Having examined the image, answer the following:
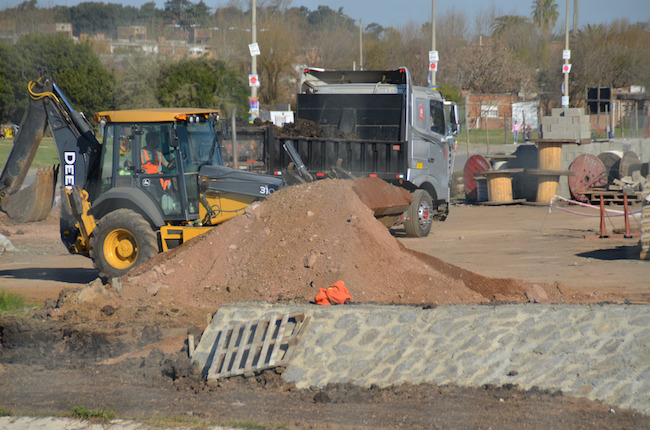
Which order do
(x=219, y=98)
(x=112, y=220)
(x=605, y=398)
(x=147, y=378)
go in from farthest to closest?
(x=219, y=98), (x=112, y=220), (x=147, y=378), (x=605, y=398)

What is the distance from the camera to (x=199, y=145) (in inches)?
435

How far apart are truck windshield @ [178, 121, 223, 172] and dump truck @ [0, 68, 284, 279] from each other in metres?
0.02

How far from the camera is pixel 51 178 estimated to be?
11.5 m

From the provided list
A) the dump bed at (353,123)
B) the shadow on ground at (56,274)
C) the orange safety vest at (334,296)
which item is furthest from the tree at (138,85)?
the orange safety vest at (334,296)

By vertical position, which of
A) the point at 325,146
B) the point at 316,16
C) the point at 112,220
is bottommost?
the point at 112,220

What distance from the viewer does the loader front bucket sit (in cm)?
1145

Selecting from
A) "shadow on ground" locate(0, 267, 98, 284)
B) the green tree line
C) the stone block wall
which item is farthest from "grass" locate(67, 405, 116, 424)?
the green tree line

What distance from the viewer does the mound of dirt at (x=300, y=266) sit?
30.2 ft

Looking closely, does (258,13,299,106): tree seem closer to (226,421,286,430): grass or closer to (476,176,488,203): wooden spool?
(476,176,488,203): wooden spool

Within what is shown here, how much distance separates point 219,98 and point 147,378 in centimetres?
3854

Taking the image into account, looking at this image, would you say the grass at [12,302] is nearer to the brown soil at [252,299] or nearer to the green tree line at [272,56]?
the brown soil at [252,299]

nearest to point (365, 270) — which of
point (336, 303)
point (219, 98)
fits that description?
point (336, 303)

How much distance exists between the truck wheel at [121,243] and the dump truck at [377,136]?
4056mm

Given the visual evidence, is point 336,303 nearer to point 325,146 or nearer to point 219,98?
point 325,146
